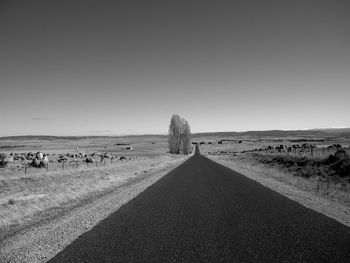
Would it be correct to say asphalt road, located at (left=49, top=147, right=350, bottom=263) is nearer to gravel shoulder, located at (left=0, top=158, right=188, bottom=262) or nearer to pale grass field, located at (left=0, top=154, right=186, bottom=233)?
gravel shoulder, located at (left=0, top=158, right=188, bottom=262)

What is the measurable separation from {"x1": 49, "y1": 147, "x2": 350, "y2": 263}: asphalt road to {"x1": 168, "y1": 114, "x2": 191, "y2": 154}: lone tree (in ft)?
217

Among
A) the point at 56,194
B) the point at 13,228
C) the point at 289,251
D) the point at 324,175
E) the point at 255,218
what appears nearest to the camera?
the point at 289,251

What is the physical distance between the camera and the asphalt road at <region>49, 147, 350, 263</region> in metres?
5.59

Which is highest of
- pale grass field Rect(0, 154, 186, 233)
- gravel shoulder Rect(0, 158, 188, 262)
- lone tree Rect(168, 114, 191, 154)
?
lone tree Rect(168, 114, 191, 154)

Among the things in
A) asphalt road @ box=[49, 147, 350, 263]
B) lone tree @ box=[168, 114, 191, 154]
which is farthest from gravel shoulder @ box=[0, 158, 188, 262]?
lone tree @ box=[168, 114, 191, 154]

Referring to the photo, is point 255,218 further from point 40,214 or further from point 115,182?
point 115,182

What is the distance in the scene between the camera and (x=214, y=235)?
6793 millimetres

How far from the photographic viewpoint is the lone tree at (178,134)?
252ft

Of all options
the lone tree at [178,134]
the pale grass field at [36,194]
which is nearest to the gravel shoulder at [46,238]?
the pale grass field at [36,194]

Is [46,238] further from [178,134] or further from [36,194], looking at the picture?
[178,134]

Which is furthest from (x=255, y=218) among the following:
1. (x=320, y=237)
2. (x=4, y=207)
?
(x=4, y=207)

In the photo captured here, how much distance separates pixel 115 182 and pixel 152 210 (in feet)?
38.1

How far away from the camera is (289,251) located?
18.9 ft

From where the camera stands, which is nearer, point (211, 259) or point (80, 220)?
point (211, 259)
